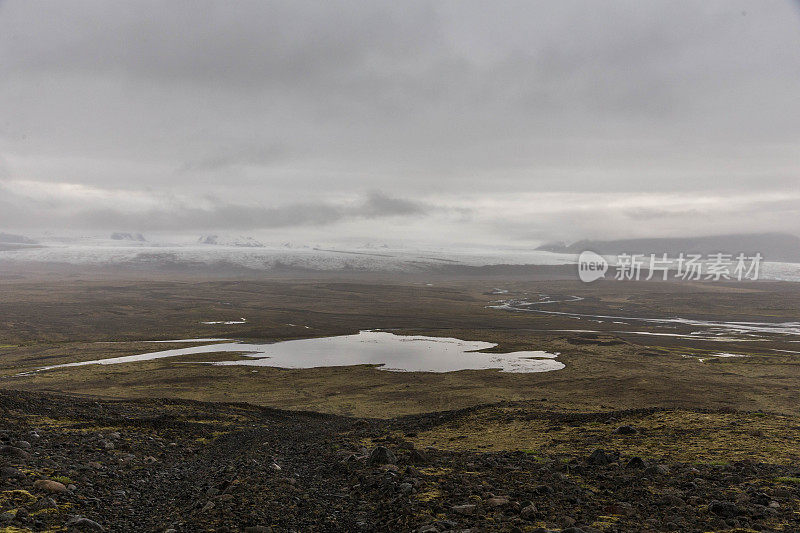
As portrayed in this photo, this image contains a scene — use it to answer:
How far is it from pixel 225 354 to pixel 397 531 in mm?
55421

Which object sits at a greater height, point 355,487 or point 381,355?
point 355,487

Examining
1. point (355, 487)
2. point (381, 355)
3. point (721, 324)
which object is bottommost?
point (381, 355)

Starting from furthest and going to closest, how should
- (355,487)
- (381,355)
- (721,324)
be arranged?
1. (721,324)
2. (381,355)
3. (355,487)

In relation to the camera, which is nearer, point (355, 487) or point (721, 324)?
point (355, 487)

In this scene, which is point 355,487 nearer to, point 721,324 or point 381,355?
point 381,355

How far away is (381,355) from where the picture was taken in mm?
61438

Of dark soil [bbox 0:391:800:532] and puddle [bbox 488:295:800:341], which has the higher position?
dark soil [bbox 0:391:800:532]

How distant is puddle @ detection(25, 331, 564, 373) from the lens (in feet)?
178

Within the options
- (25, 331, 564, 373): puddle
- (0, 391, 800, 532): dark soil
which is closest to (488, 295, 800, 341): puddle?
(25, 331, 564, 373): puddle

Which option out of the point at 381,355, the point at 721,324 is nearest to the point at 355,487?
the point at 381,355

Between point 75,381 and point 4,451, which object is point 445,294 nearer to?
point 75,381

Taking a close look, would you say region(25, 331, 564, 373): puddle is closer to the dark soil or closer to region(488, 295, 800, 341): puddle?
the dark soil

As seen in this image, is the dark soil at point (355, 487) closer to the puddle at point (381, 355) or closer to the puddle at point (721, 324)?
the puddle at point (381, 355)

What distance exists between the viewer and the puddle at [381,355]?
54.3 metres
